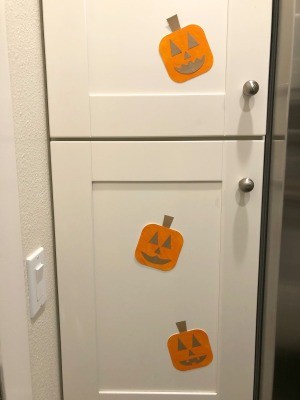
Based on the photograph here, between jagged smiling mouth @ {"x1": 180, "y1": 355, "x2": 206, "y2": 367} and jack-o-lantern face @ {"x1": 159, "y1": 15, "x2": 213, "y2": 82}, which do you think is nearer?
jack-o-lantern face @ {"x1": 159, "y1": 15, "x2": 213, "y2": 82}

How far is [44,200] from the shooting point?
752mm

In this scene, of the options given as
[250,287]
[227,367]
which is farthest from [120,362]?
[250,287]

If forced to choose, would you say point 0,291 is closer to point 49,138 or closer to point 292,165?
point 49,138

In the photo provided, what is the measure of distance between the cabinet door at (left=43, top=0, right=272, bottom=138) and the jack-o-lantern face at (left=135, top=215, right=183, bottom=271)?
213 mm

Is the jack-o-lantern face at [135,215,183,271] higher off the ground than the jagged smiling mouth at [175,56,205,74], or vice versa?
the jagged smiling mouth at [175,56,205,74]

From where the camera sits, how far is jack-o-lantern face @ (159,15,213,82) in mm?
726

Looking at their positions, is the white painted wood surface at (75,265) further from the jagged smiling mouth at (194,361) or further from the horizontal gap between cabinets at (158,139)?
the jagged smiling mouth at (194,361)

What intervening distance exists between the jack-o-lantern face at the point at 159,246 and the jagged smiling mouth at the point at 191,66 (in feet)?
1.04

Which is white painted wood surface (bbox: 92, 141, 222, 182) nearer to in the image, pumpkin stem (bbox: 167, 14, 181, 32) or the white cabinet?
the white cabinet

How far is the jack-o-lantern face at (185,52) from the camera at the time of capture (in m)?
0.73

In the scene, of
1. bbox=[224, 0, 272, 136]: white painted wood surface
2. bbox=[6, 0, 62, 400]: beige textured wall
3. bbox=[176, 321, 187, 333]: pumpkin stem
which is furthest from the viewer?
bbox=[176, 321, 187, 333]: pumpkin stem

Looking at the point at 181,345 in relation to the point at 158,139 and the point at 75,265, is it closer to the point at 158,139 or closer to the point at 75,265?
the point at 75,265

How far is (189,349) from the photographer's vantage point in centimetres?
84

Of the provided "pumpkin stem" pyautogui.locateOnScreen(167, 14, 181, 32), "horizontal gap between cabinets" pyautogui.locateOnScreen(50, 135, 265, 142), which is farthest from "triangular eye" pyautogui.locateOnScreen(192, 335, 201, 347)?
"pumpkin stem" pyautogui.locateOnScreen(167, 14, 181, 32)
